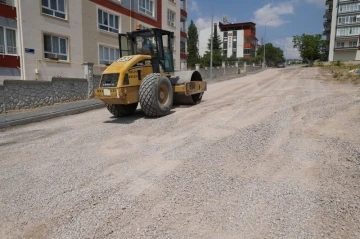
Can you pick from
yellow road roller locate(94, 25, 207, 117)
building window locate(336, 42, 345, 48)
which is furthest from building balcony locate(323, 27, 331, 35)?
yellow road roller locate(94, 25, 207, 117)

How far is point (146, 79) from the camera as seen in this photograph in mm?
8586

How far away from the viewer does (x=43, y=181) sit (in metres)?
4.42

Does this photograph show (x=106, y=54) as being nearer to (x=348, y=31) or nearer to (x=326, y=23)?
(x=348, y=31)

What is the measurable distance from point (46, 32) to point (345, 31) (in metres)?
76.1

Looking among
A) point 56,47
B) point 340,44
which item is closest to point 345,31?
point 340,44

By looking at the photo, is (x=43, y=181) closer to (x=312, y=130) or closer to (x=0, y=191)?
(x=0, y=191)

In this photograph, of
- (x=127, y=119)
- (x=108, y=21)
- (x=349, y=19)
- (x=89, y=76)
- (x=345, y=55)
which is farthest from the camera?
(x=345, y=55)

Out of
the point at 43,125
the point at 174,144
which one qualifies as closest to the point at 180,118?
the point at 174,144

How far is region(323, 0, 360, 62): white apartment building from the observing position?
69.2m

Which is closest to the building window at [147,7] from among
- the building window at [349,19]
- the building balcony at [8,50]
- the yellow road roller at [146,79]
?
the building balcony at [8,50]

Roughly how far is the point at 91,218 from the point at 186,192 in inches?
51.6

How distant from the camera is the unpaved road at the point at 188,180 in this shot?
123 inches

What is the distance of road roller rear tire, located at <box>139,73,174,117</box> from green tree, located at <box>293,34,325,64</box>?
77.7 metres

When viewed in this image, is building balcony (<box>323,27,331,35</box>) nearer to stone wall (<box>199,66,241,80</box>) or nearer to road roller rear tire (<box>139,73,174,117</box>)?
stone wall (<box>199,66,241,80</box>)
